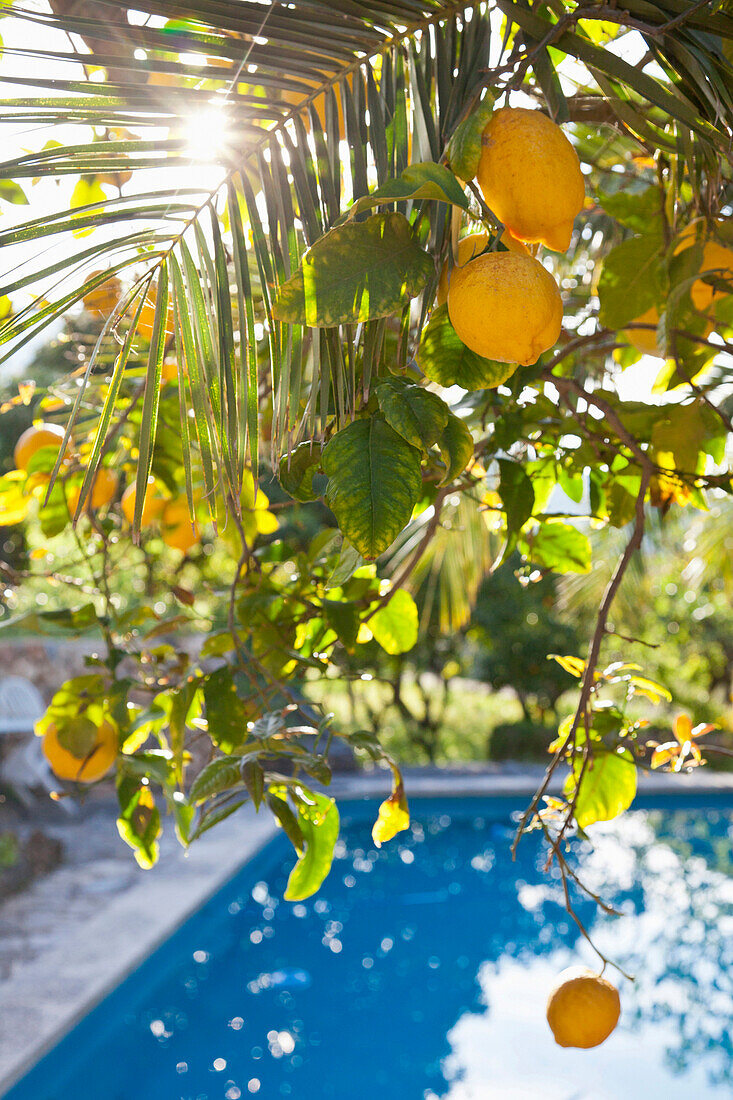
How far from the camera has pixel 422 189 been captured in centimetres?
37

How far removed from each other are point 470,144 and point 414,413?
0.13 metres

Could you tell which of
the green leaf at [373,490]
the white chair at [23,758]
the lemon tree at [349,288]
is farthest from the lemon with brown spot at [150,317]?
the white chair at [23,758]

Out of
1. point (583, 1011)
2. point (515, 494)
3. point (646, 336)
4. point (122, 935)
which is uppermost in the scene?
point (646, 336)

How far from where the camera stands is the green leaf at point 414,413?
1.51 feet

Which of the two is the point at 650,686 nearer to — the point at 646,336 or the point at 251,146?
the point at 646,336

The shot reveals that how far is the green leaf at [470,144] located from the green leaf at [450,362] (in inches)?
3.5

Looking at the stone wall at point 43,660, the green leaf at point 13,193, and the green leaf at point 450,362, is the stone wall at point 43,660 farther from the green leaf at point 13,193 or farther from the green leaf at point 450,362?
the green leaf at point 450,362

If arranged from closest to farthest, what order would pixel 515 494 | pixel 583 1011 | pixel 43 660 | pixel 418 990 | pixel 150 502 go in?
pixel 583 1011 → pixel 515 494 → pixel 150 502 → pixel 418 990 → pixel 43 660

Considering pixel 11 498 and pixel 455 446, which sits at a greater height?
pixel 455 446

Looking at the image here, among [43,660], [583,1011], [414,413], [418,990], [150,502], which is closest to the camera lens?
[414,413]

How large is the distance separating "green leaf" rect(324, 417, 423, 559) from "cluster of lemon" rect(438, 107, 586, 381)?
72mm

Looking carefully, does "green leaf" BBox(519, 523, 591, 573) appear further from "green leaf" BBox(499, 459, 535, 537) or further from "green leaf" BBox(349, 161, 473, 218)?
"green leaf" BBox(349, 161, 473, 218)

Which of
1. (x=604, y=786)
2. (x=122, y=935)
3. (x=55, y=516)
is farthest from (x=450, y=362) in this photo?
(x=122, y=935)

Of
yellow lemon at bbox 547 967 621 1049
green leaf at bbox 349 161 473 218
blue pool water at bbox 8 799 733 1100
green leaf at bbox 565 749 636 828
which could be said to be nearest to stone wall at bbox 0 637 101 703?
blue pool water at bbox 8 799 733 1100
